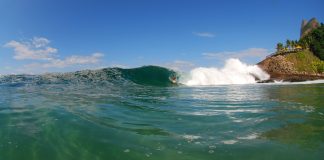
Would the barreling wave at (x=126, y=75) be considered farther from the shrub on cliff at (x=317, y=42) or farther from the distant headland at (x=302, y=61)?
the shrub on cliff at (x=317, y=42)

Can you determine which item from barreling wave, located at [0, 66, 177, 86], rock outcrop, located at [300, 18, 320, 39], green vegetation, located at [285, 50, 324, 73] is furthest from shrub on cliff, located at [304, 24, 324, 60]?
barreling wave, located at [0, 66, 177, 86]

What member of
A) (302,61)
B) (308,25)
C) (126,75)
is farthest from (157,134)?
(308,25)

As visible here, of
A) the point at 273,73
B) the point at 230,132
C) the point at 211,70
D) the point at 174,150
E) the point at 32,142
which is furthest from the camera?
the point at 273,73

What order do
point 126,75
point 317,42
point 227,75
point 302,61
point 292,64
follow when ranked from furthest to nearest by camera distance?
point 317,42, point 302,61, point 292,64, point 227,75, point 126,75

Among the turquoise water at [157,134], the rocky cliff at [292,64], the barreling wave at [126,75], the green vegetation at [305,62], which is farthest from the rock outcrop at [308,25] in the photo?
the turquoise water at [157,134]

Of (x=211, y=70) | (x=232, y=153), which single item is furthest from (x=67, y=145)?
(x=211, y=70)

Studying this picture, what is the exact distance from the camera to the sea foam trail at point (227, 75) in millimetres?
35250

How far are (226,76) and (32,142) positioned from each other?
37.5 m

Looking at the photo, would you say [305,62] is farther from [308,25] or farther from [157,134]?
[308,25]

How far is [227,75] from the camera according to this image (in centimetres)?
4088

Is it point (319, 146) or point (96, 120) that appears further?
point (96, 120)

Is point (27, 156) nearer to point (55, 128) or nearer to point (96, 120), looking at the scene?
point (55, 128)

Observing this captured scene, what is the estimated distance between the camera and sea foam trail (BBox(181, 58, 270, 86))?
35.2 m

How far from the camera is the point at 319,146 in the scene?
478 centimetres
